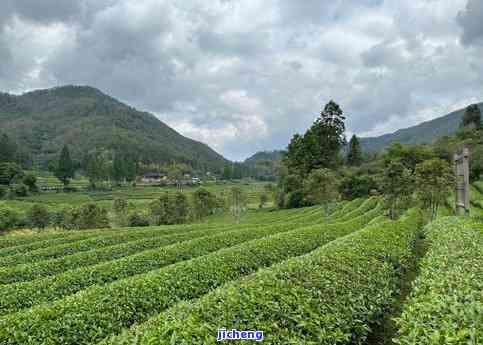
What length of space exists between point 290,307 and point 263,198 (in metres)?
67.8

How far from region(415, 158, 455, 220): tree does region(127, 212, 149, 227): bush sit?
3807cm

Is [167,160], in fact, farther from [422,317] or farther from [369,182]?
[422,317]

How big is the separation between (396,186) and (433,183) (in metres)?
2.52

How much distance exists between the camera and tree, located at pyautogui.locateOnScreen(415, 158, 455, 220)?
2214cm

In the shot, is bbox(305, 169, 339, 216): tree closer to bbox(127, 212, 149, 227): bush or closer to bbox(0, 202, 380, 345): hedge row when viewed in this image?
bbox(0, 202, 380, 345): hedge row

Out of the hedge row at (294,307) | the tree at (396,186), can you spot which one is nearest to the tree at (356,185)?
the tree at (396,186)

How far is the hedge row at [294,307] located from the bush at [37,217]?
48.1 metres

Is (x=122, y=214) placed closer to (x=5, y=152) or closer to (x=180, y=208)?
(x=180, y=208)

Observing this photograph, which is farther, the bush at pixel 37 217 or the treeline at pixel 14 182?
the treeline at pixel 14 182

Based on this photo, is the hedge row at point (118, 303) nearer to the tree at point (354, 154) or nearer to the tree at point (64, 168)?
the tree at point (354, 154)

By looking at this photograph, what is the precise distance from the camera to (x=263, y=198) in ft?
237

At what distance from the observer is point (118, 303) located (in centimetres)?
678

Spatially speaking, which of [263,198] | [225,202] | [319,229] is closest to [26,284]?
[319,229]

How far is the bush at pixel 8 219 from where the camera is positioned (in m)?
42.2
